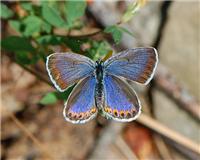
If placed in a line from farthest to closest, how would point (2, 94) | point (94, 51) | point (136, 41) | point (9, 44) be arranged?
point (2, 94) < point (136, 41) < point (9, 44) < point (94, 51)

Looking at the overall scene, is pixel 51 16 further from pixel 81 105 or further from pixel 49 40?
pixel 81 105

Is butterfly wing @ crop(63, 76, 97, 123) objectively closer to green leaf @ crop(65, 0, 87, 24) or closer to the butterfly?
the butterfly

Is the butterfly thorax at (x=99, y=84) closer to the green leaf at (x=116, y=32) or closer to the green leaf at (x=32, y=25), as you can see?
the green leaf at (x=116, y=32)

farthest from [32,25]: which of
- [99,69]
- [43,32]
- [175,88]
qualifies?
[175,88]

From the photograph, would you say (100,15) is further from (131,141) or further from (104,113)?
(104,113)

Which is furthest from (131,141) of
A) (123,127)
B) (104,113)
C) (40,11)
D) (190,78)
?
(104,113)

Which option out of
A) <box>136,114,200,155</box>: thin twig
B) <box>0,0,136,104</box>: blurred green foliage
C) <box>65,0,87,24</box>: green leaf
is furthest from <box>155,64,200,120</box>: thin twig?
<box>65,0,87,24</box>: green leaf
